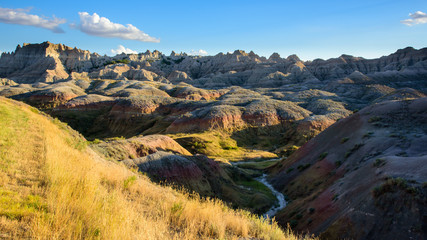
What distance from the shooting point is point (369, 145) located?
939 inches

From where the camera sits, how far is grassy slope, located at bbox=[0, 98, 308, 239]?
4.67 m

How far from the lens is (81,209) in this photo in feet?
17.1

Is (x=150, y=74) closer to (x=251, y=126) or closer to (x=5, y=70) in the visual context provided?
(x=5, y=70)

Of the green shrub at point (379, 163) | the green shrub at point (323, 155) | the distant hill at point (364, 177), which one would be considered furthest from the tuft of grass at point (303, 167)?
the green shrub at point (379, 163)

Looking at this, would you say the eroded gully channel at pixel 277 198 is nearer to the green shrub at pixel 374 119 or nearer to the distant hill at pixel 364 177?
the distant hill at pixel 364 177

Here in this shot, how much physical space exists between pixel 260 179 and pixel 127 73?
13010cm

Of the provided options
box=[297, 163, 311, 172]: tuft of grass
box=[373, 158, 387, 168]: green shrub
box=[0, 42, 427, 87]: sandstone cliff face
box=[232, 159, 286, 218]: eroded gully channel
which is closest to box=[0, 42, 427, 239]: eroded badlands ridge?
box=[373, 158, 387, 168]: green shrub

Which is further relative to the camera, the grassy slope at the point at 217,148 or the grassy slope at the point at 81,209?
the grassy slope at the point at 217,148

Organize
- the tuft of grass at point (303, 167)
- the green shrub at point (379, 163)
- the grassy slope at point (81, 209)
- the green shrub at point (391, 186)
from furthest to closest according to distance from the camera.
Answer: the tuft of grass at point (303, 167) < the green shrub at point (379, 163) < the green shrub at point (391, 186) < the grassy slope at point (81, 209)

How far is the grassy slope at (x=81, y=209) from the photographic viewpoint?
15.3 ft

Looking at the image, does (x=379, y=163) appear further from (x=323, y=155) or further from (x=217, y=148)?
(x=217, y=148)

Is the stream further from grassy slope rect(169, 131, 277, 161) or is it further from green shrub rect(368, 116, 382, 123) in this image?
green shrub rect(368, 116, 382, 123)

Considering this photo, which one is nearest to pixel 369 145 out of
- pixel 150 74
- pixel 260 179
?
pixel 260 179

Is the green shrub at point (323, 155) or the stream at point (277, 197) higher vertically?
the green shrub at point (323, 155)
